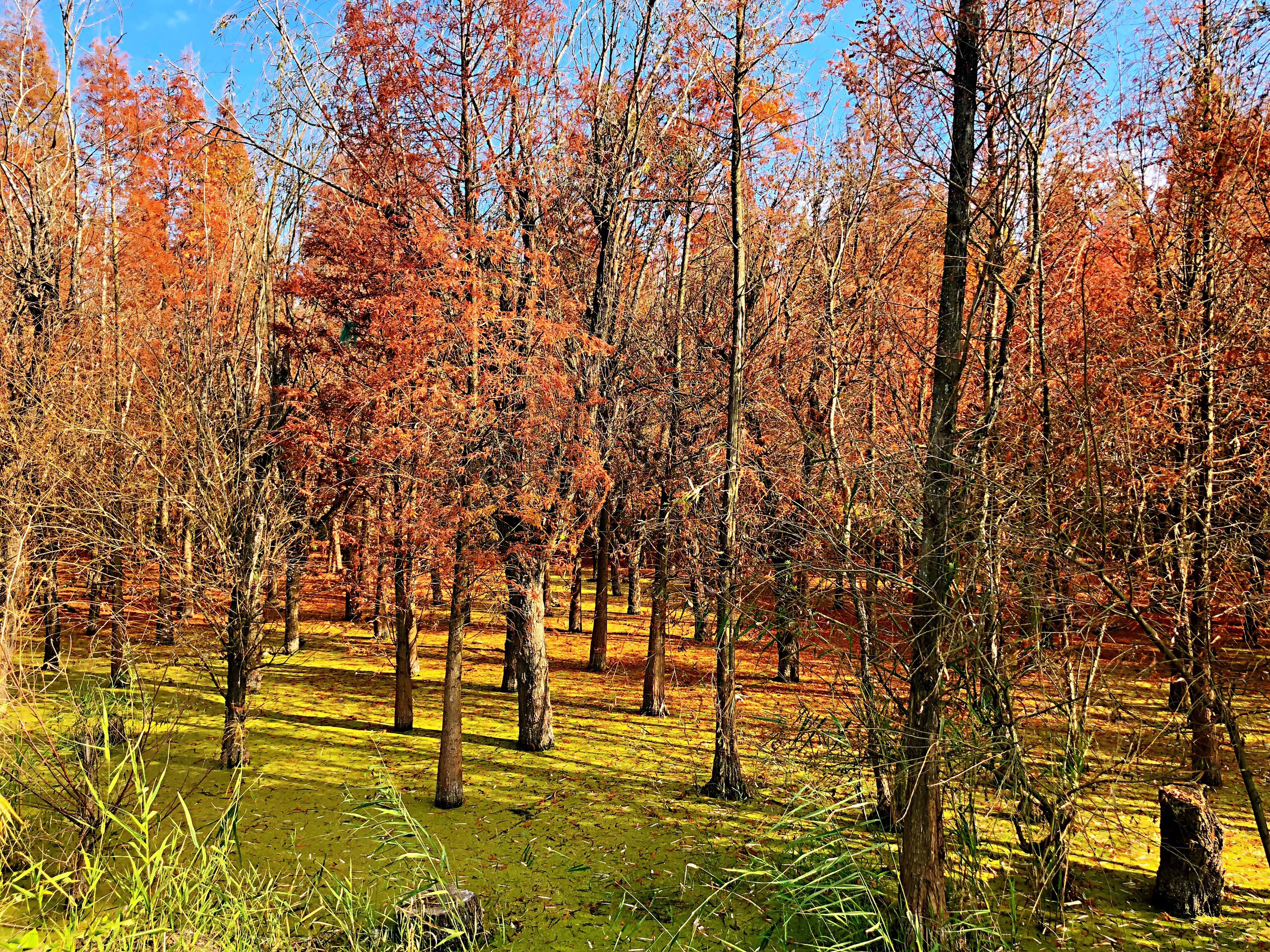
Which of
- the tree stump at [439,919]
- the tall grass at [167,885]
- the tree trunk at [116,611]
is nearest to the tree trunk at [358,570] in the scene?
the tree trunk at [116,611]

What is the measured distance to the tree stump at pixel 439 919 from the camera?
15.8 feet

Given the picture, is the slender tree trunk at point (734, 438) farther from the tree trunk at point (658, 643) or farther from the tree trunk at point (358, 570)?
the tree trunk at point (358, 570)

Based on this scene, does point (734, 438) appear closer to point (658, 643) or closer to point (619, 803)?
point (658, 643)

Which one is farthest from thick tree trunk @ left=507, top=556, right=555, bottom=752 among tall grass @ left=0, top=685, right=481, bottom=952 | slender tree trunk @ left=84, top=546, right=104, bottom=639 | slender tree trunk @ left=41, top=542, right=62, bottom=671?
slender tree trunk @ left=41, top=542, right=62, bottom=671

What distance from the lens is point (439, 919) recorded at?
6453 mm

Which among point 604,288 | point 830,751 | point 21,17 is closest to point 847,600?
point 830,751

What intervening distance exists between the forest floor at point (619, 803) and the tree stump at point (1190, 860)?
0.57 ft

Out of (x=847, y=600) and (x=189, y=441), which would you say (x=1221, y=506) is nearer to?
(x=847, y=600)

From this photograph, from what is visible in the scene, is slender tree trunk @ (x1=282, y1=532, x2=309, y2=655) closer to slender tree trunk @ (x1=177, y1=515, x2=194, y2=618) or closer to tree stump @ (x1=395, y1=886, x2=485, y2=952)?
slender tree trunk @ (x1=177, y1=515, x2=194, y2=618)

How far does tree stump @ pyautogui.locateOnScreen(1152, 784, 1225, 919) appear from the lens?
680 cm

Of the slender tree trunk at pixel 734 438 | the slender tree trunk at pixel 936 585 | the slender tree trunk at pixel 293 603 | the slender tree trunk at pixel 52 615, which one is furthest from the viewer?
the slender tree trunk at pixel 293 603

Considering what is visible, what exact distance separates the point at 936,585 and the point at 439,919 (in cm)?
528

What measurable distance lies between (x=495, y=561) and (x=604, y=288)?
5142 mm

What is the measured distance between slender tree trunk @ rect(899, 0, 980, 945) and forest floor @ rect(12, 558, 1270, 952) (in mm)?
471
